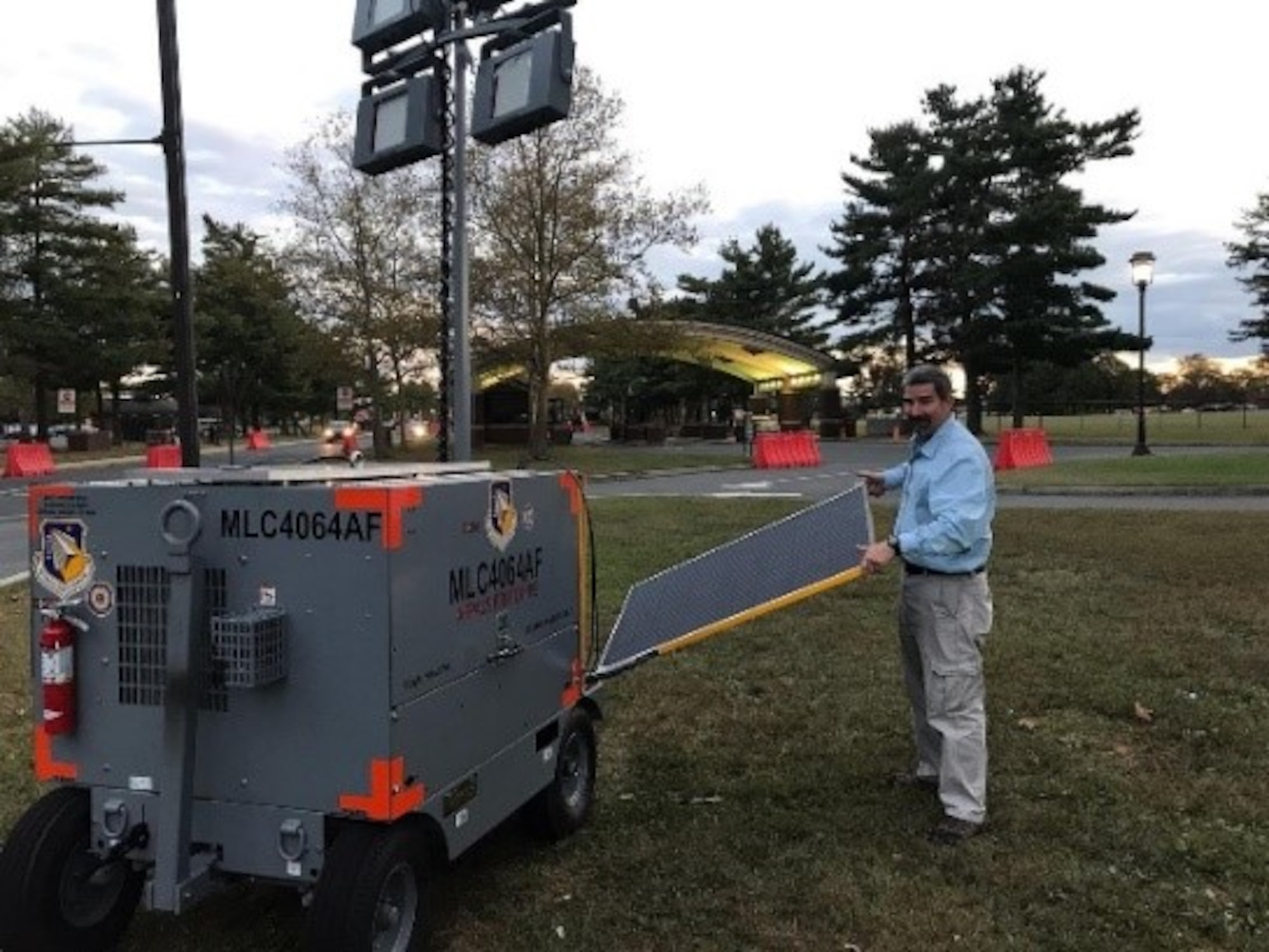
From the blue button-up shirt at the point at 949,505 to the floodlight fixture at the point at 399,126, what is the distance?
4636mm

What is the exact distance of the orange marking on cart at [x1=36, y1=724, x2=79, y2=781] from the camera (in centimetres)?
350

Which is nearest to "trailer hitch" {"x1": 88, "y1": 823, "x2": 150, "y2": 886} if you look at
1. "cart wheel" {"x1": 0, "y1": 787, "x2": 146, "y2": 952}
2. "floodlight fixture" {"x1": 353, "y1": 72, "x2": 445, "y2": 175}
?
"cart wheel" {"x1": 0, "y1": 787, "x2": 146, "y2": 952}

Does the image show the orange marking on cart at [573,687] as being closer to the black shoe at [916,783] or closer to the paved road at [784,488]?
the black shoe at [916,783]

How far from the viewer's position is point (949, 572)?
4.48 m

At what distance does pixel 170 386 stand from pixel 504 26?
80.5 m

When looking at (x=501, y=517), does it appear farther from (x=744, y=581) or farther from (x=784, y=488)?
(x=784, y=488)

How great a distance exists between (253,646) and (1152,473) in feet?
69.1

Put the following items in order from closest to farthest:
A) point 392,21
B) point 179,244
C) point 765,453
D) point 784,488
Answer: point 392,21
point 179,244
point 784,488
point 765,453

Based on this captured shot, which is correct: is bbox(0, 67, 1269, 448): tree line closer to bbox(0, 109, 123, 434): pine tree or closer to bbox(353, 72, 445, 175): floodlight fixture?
bbox(0, 109, 123, 434): pine tree

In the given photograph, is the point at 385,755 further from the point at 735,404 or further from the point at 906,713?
the point at 735,404

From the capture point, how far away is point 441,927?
379 centimetres

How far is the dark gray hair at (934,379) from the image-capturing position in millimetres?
4586

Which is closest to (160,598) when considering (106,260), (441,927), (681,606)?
(441,927)

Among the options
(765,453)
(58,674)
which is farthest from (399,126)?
(765,453)
